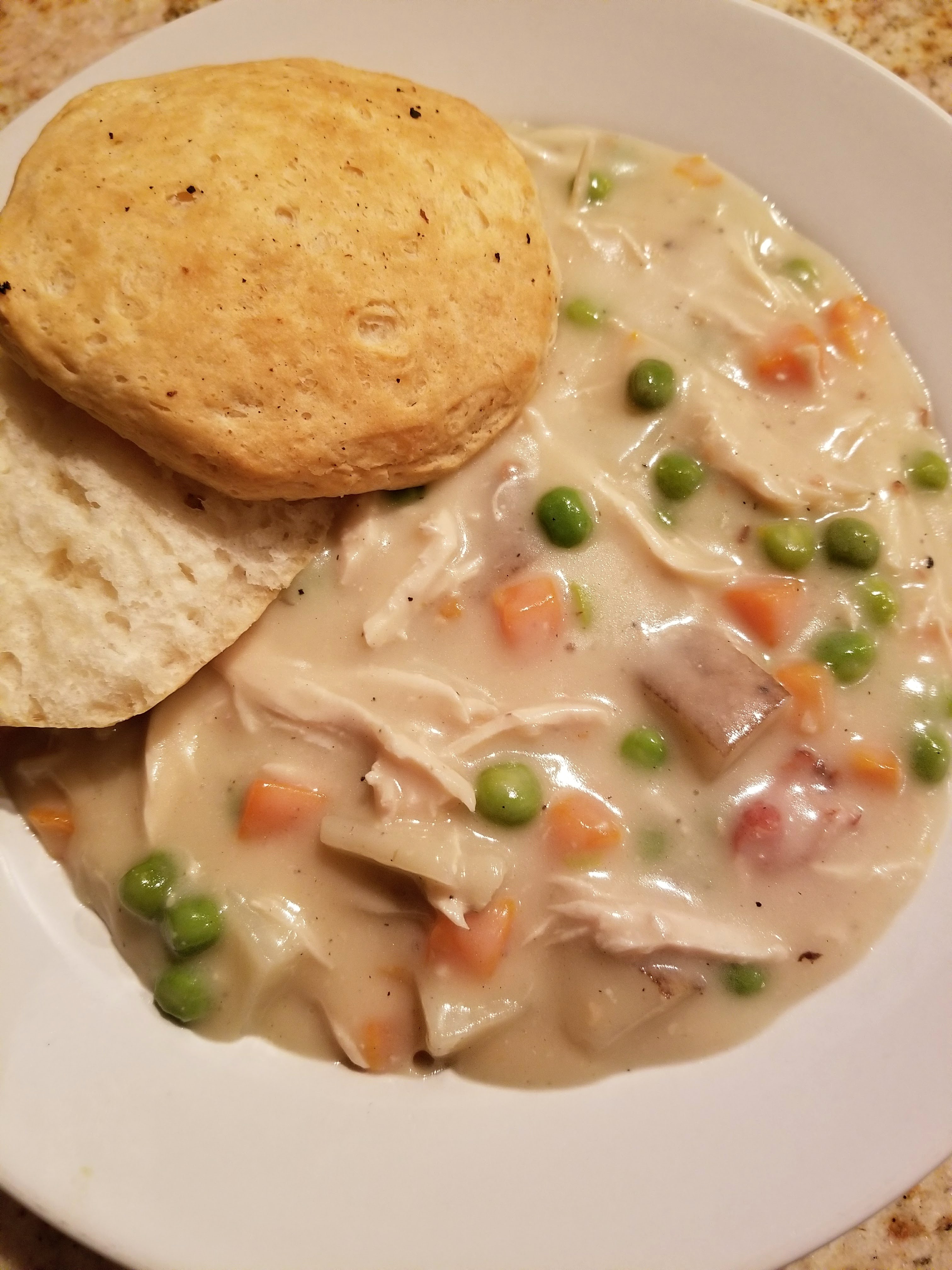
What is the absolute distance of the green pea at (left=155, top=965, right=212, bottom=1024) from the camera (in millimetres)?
2574

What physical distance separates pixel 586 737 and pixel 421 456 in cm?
94

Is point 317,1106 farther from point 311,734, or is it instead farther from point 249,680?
point 249,680

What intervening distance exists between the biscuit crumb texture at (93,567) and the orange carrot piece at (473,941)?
1.02 m

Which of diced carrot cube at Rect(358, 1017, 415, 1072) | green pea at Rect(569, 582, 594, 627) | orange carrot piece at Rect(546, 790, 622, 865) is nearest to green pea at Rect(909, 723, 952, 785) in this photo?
orange carrot piece at Rect(546, 790, 622, 865)

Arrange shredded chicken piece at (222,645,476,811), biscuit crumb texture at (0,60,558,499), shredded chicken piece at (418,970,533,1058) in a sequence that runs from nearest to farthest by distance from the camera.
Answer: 1. biscuit crumb texture at (0,60,558,499)
2. shredded chicken piece at (418,970,533,1058)
3. shredded chicken piece at (222,645,476,811)

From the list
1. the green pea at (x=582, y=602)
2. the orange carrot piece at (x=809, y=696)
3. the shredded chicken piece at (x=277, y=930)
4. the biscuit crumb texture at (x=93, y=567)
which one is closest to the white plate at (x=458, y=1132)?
the shredded chicken piece at (x=277, y=930)

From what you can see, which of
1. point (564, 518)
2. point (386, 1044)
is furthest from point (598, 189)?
point (386, 1044)

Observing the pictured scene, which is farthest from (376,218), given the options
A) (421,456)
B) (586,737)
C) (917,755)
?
(917,755)

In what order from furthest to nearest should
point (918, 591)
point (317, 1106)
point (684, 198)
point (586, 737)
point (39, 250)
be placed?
point (684, 198), point (918, 591), point (586, 737), point (317, 1106), point (39, 250)

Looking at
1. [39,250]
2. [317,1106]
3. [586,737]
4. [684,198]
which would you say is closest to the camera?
[39,250]

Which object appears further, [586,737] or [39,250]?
[586,737]

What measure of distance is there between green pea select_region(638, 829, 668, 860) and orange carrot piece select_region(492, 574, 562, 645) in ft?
2.11

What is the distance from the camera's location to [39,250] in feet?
7.64

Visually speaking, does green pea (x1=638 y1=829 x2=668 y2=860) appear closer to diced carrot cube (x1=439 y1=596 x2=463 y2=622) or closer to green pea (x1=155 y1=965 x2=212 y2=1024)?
diced carrot cube (x1=439 y1=596 x2=463 y2=622)
